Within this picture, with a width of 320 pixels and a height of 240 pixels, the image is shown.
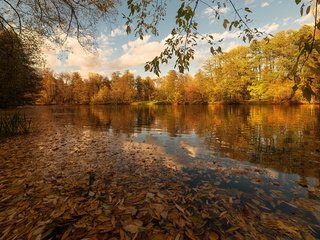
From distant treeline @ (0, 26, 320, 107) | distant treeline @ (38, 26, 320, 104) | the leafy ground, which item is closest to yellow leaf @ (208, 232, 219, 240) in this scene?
the leafy ground

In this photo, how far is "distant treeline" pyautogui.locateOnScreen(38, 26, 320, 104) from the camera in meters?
49.7

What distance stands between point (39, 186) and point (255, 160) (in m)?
7.27

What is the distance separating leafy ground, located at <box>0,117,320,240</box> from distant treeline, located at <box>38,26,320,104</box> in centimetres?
1677

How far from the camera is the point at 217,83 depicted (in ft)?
211

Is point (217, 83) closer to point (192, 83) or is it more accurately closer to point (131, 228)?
point (192, 83)

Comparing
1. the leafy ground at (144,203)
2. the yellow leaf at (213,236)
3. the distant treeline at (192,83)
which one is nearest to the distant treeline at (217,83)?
the distant treeline at (192,83)

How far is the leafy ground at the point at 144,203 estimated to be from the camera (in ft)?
12.4

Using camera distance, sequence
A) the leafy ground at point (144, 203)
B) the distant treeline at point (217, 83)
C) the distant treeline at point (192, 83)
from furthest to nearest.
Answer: the distant treeline at point (217, 83) < the distant treeline at point (192, 83) < the leafy ground at point (144, 203)

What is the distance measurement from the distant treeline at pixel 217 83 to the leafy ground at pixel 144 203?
1677 cm

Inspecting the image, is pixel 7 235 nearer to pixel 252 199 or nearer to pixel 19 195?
pixel 19 195

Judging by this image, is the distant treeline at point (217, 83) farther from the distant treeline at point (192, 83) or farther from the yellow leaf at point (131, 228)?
the yellow leaf at point (131, 228)

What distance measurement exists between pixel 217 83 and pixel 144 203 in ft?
208

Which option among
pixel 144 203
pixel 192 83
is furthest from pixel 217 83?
pixel 144 203

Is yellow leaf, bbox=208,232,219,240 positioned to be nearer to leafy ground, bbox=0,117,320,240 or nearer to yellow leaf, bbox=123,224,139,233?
leafy ground, bbox=0,117,320,240
